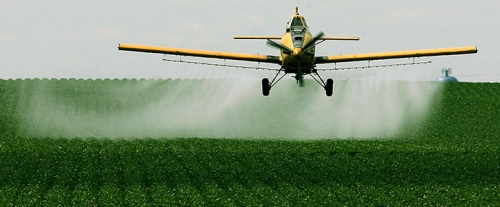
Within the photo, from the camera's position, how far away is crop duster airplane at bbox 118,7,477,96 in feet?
138

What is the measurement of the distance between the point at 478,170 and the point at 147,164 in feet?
60.6

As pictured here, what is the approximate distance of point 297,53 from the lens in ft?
138

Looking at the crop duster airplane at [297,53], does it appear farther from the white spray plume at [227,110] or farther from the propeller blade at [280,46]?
the white spray plume at [227,110]

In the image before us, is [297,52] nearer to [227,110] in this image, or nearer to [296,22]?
[296,22]

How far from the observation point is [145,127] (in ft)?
225

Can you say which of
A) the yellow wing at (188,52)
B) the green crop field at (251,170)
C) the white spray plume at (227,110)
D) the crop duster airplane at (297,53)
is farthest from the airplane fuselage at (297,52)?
the white spray plume at (227,110)

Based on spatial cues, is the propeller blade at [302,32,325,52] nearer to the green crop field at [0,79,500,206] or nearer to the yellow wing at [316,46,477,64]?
the yellow wing at [316,46,477,64]

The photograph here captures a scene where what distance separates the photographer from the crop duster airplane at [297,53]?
42.2m

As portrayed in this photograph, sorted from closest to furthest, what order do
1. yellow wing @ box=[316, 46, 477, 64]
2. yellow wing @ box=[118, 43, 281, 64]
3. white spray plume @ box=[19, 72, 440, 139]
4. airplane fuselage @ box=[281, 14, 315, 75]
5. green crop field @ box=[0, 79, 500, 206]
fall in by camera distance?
1. green crop field @ box=[0, 79, 500, 206]
2. airplane fuselage @ box=[281, 14, 315, 75]
3. yellow wing @ box=[118, 43, 281, 64]
4. yellow wing @ box=[316, 46, 477, 64]
5. white spray plume @ box=[19, 72, 440, 139]

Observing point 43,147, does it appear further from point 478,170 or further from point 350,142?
point 478,170

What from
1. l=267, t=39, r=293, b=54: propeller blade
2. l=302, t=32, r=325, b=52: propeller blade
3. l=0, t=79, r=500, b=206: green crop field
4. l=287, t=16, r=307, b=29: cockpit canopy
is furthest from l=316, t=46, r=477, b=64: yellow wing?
l=0, t=79, r=500, b=206: green crop field

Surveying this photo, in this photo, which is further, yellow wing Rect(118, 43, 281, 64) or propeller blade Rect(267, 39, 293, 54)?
yellow wing Rect(118, 43, 281, 64)

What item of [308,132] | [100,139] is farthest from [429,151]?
[100,139]

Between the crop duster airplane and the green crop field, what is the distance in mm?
5153
